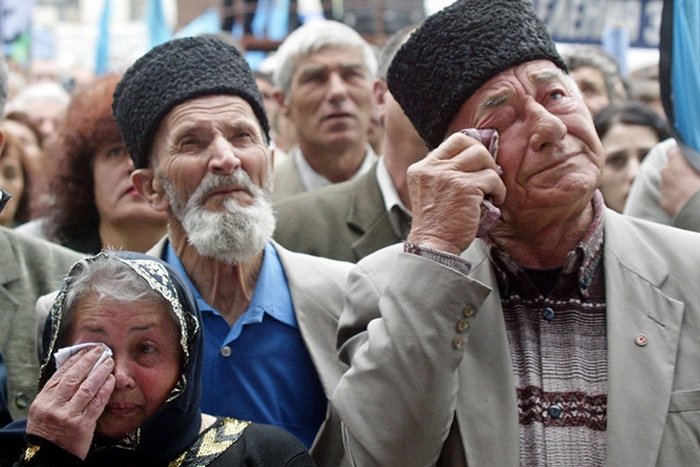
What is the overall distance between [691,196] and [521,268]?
1.23 meters

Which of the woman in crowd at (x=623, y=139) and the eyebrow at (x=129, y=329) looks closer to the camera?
the eyebrow at (x=129, y=329)

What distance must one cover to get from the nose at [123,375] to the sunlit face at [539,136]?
1160 mm

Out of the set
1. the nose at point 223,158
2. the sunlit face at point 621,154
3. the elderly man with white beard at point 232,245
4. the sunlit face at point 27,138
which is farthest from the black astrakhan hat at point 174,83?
the sunlit face at point 27,138

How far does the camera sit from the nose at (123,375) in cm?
313

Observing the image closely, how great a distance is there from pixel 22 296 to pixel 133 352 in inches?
41.0

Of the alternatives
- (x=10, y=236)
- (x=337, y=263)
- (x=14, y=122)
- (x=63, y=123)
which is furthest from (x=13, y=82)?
(x=337, y=263)

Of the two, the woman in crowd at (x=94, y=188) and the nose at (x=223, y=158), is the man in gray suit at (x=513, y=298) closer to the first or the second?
the nose at (x=223, y=158)

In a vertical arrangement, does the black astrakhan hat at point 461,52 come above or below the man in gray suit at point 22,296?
above

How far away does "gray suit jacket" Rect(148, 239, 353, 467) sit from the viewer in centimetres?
354

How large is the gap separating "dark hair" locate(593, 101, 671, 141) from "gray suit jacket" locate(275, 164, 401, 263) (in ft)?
6.54

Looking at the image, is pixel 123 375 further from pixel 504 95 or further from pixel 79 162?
pixel 79 162

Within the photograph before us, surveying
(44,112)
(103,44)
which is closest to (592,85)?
(44,112)

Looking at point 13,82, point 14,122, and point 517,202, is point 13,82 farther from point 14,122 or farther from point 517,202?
point 517,202

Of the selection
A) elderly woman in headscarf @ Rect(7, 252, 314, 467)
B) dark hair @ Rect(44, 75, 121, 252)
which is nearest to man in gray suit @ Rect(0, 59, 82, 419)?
elderly woman in headscarf @ Rect(7, 252, 314, 467)
